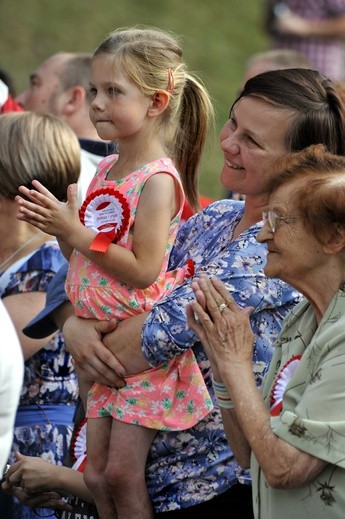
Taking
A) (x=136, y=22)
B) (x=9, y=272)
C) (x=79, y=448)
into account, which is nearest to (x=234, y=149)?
(x=79, y=448)

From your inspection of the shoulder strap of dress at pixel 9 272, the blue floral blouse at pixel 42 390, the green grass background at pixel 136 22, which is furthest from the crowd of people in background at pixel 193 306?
the green grass background at pixel 136 22

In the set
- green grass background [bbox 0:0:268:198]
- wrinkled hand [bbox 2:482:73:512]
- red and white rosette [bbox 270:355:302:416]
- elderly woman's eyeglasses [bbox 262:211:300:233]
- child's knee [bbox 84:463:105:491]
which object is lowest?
green grass background [bbox 0:0:268:198]

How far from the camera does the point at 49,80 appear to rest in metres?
5.86

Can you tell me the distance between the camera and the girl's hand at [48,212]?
324 centimetres

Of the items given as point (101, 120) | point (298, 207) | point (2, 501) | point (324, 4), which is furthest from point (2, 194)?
point (324, 4)

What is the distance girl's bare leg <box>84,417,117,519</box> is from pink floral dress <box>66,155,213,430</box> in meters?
0.04

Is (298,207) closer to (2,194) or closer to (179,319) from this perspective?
(179,319)

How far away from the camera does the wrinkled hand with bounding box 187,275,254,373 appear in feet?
9.00

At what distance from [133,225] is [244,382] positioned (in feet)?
2.54

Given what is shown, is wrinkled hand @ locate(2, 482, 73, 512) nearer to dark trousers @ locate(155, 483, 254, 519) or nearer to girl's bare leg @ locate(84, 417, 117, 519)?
girl's bare leg @ locate(84, 417, 117, 519)

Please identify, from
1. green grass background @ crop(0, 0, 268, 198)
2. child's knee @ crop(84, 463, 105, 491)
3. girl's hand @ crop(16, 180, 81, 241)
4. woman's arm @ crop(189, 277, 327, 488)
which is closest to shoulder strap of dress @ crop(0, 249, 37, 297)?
girl's hand @ crop(16, 180, 81, 241)

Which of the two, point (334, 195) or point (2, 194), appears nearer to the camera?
point (334, 195)

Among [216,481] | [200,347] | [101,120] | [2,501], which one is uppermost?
[101,120]

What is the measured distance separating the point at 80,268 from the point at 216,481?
0.75 metres
